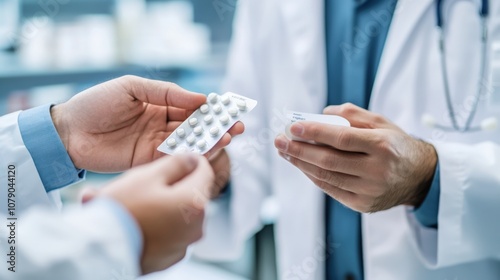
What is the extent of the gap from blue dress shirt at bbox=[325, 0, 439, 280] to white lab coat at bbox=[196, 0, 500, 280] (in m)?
0.03

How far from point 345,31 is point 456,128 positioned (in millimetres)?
272

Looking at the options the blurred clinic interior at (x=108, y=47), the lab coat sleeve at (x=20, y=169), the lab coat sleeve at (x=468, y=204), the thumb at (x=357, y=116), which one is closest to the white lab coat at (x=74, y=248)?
the lab coat sleeve at (x=20, y=169)

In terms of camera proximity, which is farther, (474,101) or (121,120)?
(474,101)

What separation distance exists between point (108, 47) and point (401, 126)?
3.36 ft

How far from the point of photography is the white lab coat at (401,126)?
0.68 meters

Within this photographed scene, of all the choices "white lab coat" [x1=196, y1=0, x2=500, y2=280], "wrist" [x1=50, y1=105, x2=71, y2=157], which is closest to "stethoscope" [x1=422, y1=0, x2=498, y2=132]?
"white lab coat" [x1=196, y1=0, x2=500, y2=280]

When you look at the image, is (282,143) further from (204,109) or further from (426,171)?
(426,171)

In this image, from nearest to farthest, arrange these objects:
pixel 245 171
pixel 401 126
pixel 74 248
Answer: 1. pixel 74 248
2. pixel 401 126
3. pixel 245 171

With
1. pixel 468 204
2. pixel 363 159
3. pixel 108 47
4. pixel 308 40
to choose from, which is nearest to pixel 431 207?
pixel 468 204

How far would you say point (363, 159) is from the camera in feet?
1.86

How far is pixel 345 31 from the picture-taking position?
0.83m

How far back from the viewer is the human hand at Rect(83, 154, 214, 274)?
0.37 m

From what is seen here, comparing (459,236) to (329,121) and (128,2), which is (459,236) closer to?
(329,121)

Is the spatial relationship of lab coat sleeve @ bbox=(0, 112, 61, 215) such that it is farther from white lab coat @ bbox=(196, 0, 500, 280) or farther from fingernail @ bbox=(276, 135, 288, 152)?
white lab coat @ bbox=(196, 0, 500, 280)
